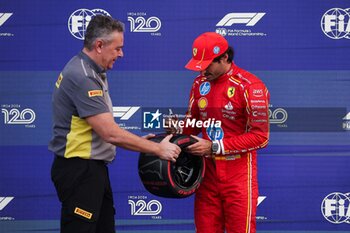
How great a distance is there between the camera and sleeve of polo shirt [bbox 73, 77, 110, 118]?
3.10m

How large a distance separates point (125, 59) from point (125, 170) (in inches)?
32.9

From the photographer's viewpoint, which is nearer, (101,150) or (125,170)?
(101,150)

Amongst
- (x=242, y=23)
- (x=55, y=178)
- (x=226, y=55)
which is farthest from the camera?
(x=242, y=23)

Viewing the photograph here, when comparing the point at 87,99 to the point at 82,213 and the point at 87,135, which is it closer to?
the point at 87,135

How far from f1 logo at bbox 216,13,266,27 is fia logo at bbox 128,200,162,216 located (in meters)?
1.43

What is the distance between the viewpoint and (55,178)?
325 centimetres

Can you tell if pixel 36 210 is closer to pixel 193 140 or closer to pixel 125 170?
pixel 125 170

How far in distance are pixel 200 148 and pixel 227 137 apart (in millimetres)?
187

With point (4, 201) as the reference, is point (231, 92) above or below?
above

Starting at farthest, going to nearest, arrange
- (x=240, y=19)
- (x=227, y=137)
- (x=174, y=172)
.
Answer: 1. (x=240, y=19)
2. (x=227, y=137)
3. (x=174, y=172)

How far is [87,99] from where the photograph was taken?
3098mm

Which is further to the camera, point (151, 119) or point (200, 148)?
point (151, 119)

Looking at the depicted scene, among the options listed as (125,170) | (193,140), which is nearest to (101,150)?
(193,140)

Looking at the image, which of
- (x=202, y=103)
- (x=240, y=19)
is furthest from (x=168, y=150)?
(x=240, y=19)
